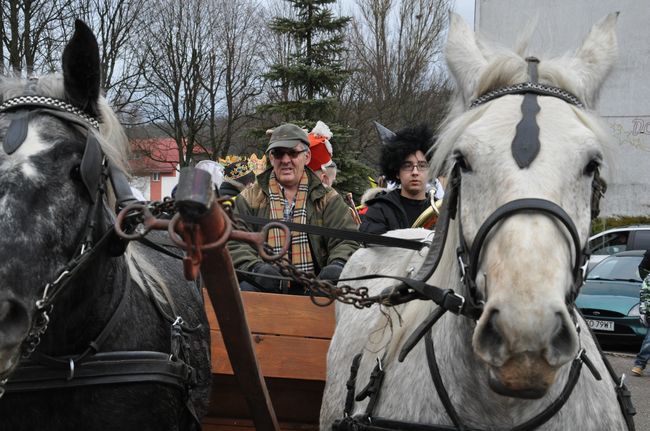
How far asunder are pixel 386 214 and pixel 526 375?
127 inches

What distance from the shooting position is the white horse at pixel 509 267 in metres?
2.02

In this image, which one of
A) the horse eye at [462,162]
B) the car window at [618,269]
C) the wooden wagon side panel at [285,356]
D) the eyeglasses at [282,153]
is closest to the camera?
the horse eye at [462,162]

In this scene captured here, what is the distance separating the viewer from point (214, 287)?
2.51m

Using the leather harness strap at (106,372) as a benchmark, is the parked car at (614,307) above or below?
below

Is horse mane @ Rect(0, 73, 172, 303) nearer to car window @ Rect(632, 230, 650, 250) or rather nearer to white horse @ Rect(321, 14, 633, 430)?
white horse @ Rect(321, 14, 633, 430)

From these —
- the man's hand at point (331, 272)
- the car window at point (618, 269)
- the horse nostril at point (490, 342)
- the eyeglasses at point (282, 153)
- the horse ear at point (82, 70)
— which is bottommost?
the car window at point (618, 269)

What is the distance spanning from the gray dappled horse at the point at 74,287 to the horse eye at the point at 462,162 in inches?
50.6

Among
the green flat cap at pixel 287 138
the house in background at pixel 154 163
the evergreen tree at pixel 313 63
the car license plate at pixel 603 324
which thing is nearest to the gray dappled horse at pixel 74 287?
the house in background at pixel 154 163

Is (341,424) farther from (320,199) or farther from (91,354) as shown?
(320,199)

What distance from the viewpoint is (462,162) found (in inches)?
95.2

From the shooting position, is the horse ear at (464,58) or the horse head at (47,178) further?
the horse ear at (464,58)

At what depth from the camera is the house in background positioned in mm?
3791

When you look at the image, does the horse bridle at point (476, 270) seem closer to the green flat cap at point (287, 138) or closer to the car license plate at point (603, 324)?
the green flat cap at point (287, 138)

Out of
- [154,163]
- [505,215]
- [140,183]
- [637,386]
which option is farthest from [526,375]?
[154,163]
